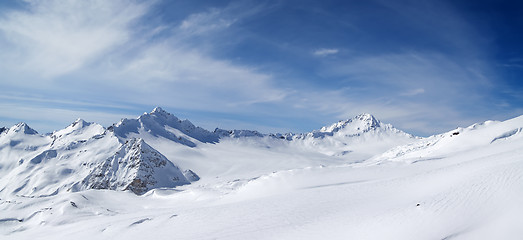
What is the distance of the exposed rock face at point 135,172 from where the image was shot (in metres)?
112

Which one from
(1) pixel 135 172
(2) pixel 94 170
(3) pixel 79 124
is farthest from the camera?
(3) pixel 79 124

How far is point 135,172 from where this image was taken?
4579 inches

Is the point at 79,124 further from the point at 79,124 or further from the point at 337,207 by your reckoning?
the point at 337,207

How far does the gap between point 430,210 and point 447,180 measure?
25.5 feet

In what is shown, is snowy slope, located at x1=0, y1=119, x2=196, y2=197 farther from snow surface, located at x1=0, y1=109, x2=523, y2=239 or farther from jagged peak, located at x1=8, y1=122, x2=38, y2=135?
snow surface, located at x1=0, y1=109, x2=523, y2=239

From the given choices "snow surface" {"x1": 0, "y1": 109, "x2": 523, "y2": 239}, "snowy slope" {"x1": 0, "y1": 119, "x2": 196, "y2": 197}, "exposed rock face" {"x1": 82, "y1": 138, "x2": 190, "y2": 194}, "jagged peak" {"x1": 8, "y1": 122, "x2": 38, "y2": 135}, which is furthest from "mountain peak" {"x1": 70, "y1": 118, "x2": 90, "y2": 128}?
"snow surface" {"x1": 0, "y1": 109, "x2": 523, "y2": 239}

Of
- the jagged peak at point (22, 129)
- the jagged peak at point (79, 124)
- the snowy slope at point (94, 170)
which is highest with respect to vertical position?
the jagged peak at point (79, 124)

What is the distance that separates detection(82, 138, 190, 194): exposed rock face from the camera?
368ft

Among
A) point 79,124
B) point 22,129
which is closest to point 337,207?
point 79,124

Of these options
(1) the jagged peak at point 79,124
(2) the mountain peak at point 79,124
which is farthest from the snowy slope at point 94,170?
(2) the mountain peak at point 79,124

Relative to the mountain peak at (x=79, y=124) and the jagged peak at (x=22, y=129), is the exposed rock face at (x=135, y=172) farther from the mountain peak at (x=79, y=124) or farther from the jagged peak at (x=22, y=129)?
the jagged peak at (x=22, y=129)

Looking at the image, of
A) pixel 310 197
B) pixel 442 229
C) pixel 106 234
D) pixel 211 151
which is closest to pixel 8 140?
pixel 211 151

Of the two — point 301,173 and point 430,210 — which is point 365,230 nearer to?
point 430,210

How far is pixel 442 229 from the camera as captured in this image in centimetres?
1443
